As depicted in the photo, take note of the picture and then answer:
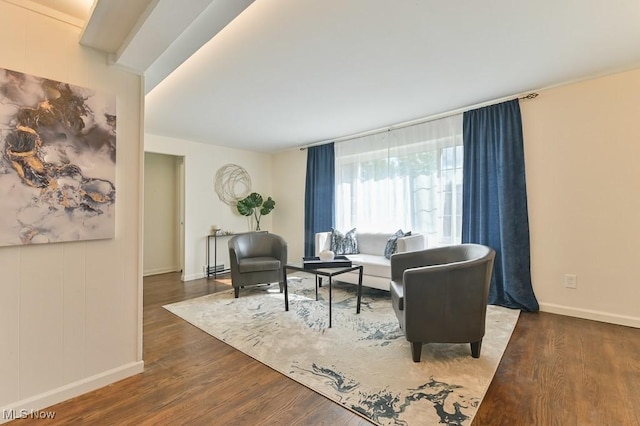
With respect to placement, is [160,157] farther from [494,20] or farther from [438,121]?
[494,20]

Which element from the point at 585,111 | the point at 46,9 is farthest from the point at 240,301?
the point at 585,111

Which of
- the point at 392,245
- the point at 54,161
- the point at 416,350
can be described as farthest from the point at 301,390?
the point at 392,245

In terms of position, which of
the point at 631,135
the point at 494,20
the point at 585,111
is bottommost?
the point at 631,135

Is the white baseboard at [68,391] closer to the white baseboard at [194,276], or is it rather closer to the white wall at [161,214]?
the white baseboard at [194,276]

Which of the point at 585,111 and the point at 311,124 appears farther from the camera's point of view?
the point at 311,124

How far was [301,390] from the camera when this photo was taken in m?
1.81

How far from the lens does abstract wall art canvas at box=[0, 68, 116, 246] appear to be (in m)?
1.54

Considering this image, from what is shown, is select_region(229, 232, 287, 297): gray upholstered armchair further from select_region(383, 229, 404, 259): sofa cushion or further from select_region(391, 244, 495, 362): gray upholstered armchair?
select_region(391, 244, 495, 362): gray upholstered armchair

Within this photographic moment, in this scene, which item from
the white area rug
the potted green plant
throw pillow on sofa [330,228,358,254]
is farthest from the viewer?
the potted green plant

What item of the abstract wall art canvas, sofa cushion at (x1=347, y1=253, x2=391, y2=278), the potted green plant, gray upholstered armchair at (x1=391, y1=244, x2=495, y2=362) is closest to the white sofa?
sofa cushion at (x1=347, y1=253, x2=391, y2=278)

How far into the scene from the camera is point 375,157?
460 cm

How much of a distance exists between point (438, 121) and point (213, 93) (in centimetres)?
284

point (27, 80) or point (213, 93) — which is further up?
point (213, 93)

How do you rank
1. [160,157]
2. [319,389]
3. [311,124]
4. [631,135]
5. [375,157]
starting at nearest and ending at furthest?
[319,389], [631,135], [311,124], [375,157], [160,157]
